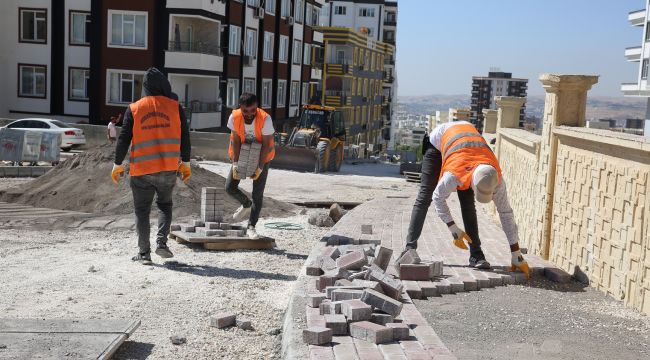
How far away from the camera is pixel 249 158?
336 inches

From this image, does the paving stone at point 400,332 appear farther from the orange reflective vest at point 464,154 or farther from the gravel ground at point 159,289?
the orange reflective vest at point 464,154

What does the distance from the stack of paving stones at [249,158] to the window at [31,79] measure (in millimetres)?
27613

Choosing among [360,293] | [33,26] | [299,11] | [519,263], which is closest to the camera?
[360,293]

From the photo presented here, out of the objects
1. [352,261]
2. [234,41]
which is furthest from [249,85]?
[352,261]

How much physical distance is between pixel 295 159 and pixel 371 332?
21.0 metres

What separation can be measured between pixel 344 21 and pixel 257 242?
264 feet

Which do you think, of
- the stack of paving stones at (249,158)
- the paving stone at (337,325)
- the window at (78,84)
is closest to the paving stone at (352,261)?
the paving stone at (337,325)

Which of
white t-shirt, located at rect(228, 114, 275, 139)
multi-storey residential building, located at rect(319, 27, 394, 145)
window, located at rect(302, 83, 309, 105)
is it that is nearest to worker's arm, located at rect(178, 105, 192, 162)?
white t-shirt, located at rect(228, 114, 275, 139)

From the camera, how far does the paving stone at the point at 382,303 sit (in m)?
4.83

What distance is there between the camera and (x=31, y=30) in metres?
33.2

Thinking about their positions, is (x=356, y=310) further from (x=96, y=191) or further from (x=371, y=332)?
(x=96, y=191)

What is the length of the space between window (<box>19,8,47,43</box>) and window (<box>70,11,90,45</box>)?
135 centimetres

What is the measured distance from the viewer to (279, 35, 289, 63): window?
145 ft

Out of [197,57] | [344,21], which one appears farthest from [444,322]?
[344,21]
